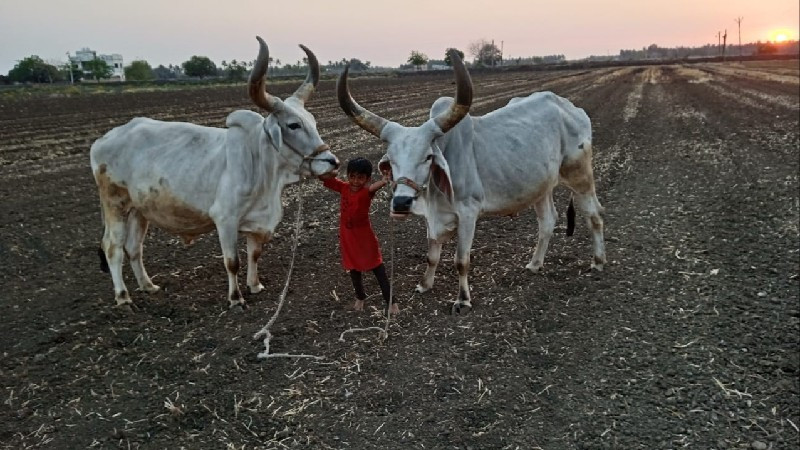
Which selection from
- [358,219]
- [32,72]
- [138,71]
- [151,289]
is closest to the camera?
[358,219]

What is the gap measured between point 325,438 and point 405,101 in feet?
94.0

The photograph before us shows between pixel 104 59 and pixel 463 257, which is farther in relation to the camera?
pixel 104 59

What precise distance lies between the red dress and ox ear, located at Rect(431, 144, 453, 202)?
590 millimetres

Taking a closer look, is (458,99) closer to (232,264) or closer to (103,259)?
(232,264)

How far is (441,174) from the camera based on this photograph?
16.9ft

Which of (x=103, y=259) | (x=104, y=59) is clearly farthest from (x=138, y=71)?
(x=103, y=259)

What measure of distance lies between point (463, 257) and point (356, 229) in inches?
40.4

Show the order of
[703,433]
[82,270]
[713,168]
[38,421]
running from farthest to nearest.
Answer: [713,168] < [82,270] < [38,421] < [703,433]

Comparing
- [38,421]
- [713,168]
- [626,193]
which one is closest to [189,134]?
[38,421]

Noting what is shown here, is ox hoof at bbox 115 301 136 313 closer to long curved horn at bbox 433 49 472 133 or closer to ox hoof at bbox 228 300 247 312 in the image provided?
ox hoof at bbox 228 300 247 312

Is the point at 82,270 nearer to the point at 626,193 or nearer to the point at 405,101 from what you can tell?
the point at 626,193

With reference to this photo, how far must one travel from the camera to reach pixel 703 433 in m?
3.82

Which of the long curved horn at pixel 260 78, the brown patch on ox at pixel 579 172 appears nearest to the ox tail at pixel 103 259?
the long curved horn at pixel 260 78

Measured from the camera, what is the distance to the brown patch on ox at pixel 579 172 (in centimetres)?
620
